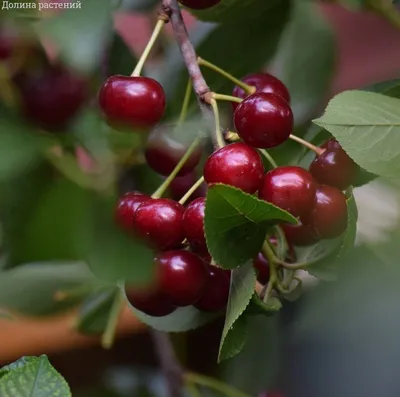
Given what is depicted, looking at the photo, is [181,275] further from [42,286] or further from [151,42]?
[42,286]

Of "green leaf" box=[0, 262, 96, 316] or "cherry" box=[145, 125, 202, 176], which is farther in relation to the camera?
"green leaf" box=[0, 262, 96, 316]

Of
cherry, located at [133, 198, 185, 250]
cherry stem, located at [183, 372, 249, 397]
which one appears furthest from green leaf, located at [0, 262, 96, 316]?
cherry, located at [133, 198, 185, 250]

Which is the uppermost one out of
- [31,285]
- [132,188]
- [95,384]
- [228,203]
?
[228,203]

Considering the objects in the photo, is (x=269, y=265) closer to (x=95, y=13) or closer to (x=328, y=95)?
(x=95, y=13)

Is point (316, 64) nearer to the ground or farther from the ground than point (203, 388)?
farther from the ground

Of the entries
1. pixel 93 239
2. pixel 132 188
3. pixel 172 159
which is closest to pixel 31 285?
pixel 132 188

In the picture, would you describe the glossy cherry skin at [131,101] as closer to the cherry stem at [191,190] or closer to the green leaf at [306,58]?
the cherry stem at [191,190]

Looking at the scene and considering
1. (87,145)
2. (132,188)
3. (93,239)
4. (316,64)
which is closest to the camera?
(93,239)

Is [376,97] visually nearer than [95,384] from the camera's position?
Yes

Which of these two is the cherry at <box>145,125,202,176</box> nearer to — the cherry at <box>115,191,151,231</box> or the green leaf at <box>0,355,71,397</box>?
the cherry at <box>115,191,151,231</box>
